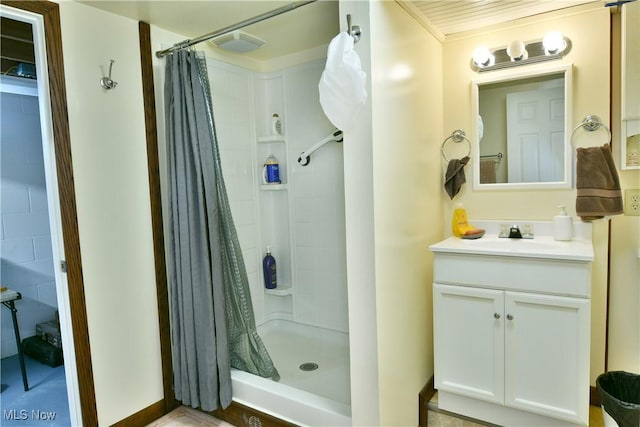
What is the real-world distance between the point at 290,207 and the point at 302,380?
1190mm

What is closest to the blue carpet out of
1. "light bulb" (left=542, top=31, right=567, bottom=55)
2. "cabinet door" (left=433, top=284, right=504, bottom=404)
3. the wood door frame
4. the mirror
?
the wood door frame

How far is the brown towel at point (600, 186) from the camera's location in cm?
182

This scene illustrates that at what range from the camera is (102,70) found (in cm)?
189

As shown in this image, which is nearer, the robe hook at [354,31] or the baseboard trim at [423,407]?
the robe hook at [354,31]

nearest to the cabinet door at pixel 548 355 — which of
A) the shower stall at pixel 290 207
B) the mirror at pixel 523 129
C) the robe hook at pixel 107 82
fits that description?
the mirror at pixel 523 129

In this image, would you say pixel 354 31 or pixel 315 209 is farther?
pixel 315 209

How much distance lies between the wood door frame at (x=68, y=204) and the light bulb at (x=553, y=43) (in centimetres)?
241

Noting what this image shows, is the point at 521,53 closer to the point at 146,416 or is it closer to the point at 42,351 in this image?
the point at 146,416

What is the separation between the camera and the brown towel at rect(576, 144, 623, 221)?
1822mm


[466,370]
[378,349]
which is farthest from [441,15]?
[466,370]

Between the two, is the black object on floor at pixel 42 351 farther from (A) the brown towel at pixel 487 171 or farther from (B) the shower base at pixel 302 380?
(A) the brown towel at pixel 487 171

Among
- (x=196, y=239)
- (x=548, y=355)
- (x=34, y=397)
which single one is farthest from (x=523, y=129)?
(x=34, y=397)

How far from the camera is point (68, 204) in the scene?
177 cm

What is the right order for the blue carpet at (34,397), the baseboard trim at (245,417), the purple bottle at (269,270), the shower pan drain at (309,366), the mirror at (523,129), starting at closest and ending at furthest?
the baseboard trim at (245,417) → the mirror at (523,129) → the blue carpet at (34,397) → the shower pan drain at (309,366) → the purple bottle at (269,270)
